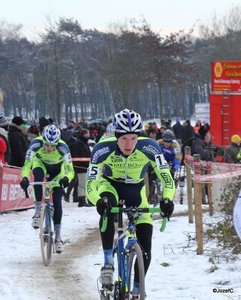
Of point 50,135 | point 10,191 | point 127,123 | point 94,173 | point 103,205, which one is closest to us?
point 103,205

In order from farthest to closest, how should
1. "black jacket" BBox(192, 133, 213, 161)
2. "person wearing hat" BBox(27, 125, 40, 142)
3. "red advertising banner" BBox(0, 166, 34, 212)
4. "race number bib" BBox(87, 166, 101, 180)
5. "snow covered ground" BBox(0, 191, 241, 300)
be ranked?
"person wearing hat" BBox(27, 125, 40, 142) < "black jacket" BBox(192, 133, 213, 161) < "red advertising banner" BBox(0, 166, 34, 212) < "snow covered ground" BBox(0, 191, 241, 300) < "race number bib" BBox(87, 166, 101, 180)

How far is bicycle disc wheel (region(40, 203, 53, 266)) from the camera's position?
955 cm

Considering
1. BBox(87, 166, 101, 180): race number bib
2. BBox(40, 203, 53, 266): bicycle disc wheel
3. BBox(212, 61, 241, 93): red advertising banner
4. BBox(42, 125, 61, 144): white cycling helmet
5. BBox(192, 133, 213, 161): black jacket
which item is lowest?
BBox(40, 203, 53, 266): bicycle disc wheel

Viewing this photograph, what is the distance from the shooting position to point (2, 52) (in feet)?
243

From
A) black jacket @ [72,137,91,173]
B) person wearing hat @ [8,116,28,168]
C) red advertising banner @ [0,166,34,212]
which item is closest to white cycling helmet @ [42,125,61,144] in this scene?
red advertising banner @ [0,166,34,212]

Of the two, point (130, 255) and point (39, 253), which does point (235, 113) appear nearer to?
point (39, 253)

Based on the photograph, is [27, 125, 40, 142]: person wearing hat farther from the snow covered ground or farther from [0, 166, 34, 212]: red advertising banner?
the snow covered ground

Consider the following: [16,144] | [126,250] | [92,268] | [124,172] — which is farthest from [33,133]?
[126,250]

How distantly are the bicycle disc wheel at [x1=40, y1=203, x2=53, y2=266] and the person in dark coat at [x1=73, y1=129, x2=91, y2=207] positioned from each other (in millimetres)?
6642

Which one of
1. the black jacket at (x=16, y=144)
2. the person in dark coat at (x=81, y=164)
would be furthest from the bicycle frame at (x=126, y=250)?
the person in dark coat at (x=81, y=164)

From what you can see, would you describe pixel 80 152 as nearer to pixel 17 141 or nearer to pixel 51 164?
pixel 17 141

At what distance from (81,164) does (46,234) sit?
7.14m

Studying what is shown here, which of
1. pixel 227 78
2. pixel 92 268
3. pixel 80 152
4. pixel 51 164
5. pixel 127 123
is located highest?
pixel 227 78

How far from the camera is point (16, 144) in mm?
15320
